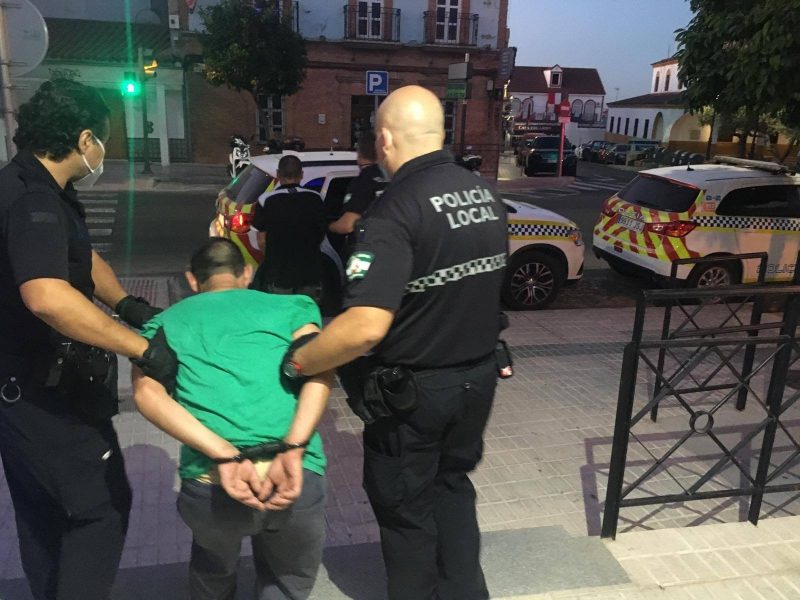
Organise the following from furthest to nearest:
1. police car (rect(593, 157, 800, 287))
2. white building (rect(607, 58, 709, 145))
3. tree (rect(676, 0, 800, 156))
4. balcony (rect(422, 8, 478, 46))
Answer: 1. white building (rect(607, 58, 709, 145))
2. balcony (rect(422, 8, 478, 46))
3. police car (rect(593, 157, 800, 287))
4. tree (rect(676, 0, 800, 156))

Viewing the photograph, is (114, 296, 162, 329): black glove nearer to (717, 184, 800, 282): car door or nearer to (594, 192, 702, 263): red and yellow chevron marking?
(594, 192, 702, 263): red and yellow chevron marking

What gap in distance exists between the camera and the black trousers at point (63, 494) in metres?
2.16

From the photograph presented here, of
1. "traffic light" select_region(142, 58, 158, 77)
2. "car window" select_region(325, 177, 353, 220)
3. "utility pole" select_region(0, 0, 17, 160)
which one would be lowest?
"car window" select_region(325, 177, 353, 220)

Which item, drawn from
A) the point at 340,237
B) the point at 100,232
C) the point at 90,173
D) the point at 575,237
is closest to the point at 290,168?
the point at 340,237

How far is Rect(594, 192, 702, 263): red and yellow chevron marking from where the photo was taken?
7984 mm

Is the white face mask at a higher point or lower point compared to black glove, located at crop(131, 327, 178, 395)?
higher

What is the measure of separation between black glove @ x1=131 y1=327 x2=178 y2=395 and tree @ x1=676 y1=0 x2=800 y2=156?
5732 mm

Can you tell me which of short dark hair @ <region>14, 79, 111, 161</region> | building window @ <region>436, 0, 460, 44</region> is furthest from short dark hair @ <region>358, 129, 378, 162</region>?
building window @ <region>436, 0, 460, 44</region>

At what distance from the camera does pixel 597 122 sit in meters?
74.7

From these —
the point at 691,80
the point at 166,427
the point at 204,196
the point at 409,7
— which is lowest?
the point at 204,196

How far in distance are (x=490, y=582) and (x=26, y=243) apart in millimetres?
2118

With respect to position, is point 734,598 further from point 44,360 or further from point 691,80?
point 691,80

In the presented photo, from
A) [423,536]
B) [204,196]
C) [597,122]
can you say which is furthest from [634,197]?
[597,122]

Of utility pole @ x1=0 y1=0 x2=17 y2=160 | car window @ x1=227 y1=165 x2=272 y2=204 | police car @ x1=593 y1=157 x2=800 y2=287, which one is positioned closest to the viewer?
utility pole @ x1=0 y1=0 x2=17 y2=160
